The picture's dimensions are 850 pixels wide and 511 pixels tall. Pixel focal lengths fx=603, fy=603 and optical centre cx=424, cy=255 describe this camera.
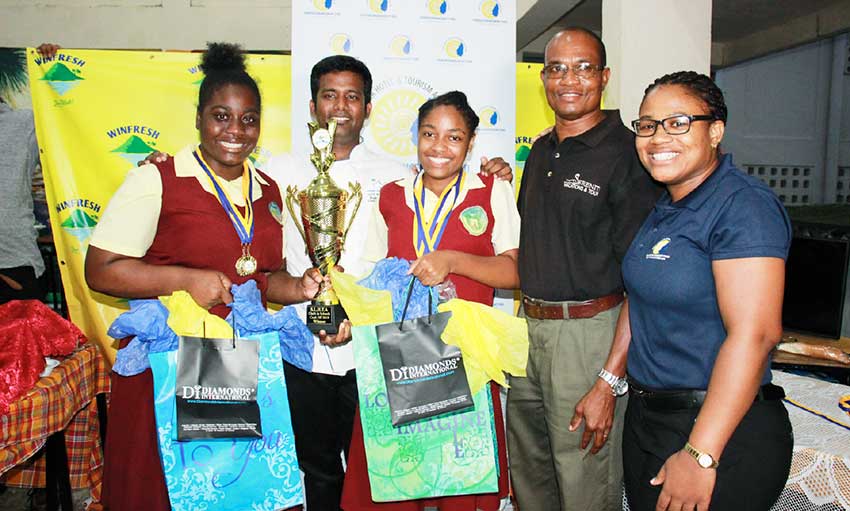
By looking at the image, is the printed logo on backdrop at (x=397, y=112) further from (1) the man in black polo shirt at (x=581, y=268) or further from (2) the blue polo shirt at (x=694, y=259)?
(2) the blue polo shirt at (x=694, y=259)

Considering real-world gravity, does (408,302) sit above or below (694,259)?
below

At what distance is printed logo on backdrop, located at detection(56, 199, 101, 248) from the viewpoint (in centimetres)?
336

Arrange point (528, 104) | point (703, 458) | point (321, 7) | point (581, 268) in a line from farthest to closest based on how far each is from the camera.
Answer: point (528, 104), point (321, 7), point (581, 268), point (703, 458)

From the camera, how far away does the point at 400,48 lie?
130 inches

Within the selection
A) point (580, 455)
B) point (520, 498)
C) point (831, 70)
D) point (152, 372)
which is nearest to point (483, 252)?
point (580, 455)

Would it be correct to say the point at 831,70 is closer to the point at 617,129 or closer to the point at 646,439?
the point at 617,129

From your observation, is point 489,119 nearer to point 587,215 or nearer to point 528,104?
point 528,104

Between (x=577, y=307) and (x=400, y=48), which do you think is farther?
(x=400, y=48)

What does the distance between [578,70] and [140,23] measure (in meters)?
6.20

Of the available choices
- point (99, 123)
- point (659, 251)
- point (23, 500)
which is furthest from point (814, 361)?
point (23, 500)

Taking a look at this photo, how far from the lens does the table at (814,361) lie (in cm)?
280

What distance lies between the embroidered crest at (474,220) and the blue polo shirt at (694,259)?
0.66 meters

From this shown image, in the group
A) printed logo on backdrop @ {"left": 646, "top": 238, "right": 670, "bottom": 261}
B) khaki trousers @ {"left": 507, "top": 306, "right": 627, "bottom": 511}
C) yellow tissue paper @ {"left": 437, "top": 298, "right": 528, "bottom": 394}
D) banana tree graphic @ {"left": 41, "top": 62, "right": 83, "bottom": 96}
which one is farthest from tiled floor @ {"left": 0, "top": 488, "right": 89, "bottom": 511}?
printed logo on backdrop @ {"left": 646, "top": 238, "right": 670, "bottom": 261}

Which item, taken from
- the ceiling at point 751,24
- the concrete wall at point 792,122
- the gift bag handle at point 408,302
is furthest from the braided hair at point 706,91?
the concrete wall at point 792,122
